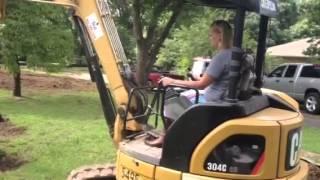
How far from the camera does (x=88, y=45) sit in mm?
7219

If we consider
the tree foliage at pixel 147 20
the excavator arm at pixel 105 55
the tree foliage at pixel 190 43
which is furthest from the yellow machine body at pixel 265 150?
the tree foliage at pixel 190 43

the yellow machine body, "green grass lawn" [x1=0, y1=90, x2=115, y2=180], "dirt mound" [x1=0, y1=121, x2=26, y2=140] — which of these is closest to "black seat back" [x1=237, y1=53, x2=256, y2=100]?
the yellow machine body

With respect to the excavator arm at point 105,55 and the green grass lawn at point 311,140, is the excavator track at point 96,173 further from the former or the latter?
the green grass lawn at point 311,140

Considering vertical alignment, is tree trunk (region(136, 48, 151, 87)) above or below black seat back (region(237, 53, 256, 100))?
below

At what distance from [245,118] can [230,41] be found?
0.87 meters

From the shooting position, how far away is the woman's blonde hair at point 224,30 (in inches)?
231

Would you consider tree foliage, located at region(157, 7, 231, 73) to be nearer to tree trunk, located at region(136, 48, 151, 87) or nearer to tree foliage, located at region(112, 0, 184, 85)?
tree foliage, located at region(112, 0, 184, 85)

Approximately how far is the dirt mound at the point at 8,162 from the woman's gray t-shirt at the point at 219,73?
5152 mm

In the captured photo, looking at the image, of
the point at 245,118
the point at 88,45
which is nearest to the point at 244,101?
the point at 245,118

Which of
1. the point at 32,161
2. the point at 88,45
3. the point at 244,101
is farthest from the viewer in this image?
the point at 32,161

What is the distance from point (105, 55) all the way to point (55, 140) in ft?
18.4

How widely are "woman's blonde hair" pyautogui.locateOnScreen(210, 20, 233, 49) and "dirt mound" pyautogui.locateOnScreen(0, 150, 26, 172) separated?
17.5 feet

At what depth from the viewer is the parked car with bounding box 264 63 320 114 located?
940 inches

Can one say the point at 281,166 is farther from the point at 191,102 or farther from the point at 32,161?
the point at 32,161
